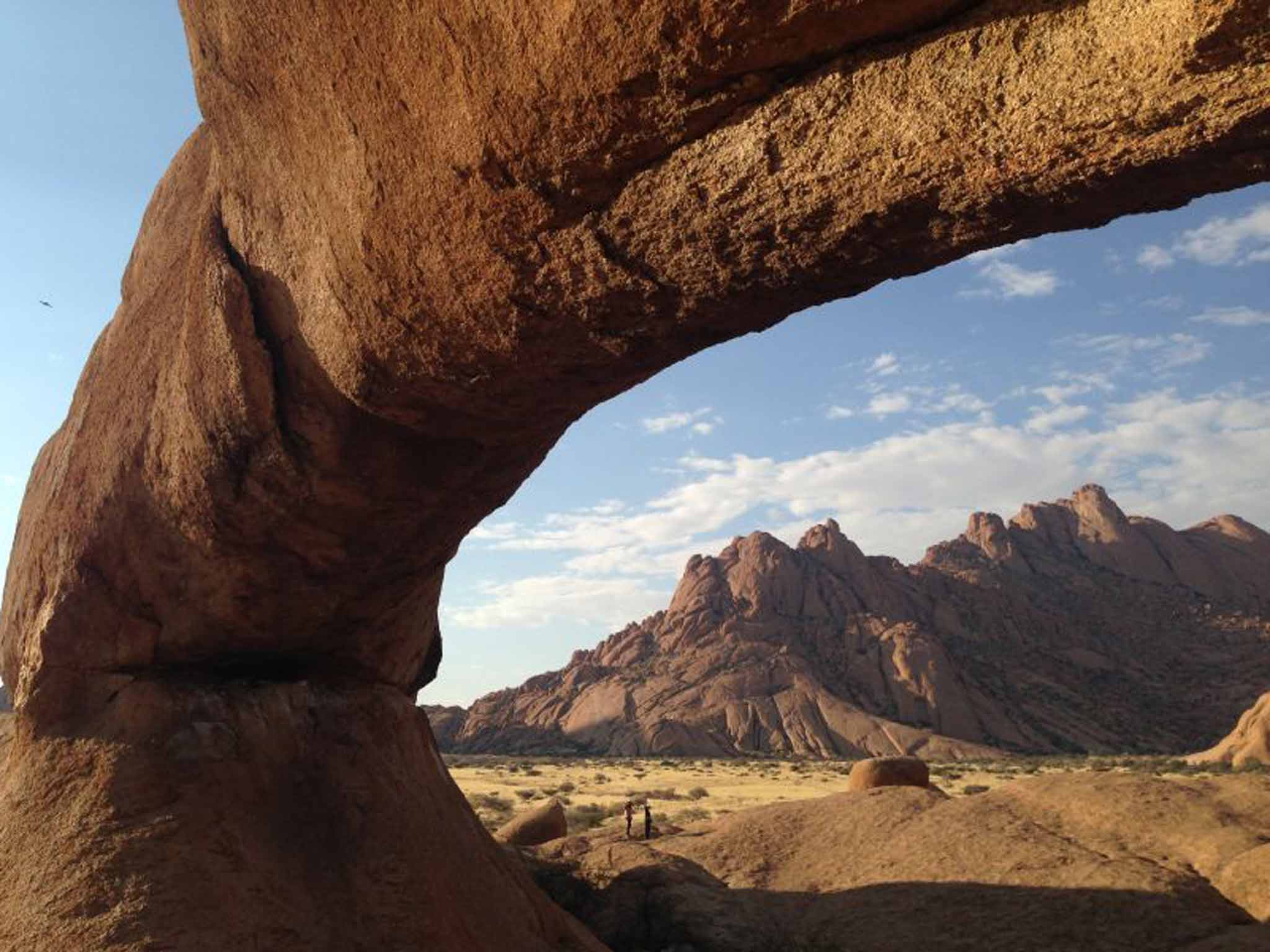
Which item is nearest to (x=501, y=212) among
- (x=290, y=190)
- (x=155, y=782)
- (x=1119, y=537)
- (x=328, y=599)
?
(x=290, y=190)

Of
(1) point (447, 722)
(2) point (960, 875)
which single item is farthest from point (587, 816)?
(1) point (447, 722)

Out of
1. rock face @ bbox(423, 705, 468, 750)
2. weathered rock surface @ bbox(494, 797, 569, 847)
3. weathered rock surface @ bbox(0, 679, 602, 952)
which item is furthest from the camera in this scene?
rock face @ bbox(423, 705, 468, 750)

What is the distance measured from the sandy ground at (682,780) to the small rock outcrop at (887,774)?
5.03 meters

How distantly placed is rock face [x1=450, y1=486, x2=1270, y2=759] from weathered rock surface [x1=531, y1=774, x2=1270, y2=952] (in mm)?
42333

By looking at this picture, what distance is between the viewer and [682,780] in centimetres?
3638

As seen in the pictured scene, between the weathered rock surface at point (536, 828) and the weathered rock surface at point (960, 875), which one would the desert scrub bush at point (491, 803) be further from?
the weathered rock surface at point (960, 875)

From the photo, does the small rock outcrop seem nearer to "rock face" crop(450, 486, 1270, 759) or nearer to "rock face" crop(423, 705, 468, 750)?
"rock face" crop(450, 486, 1270, 759)

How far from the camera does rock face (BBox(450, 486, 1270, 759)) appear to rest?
5741 centimetres

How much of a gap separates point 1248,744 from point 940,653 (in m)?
29.6

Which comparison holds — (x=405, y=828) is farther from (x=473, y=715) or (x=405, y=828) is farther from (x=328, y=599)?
(x=473, y=715)

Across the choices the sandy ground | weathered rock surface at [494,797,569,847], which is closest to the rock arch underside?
weathered rock surface at [494,797,569,847]

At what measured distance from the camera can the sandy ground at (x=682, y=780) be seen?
24.4 m

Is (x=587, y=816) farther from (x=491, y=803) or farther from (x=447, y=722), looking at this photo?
(x=447, y=722)

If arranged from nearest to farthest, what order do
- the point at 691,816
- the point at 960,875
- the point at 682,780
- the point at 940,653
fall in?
the point at 960,875 < the point at 691,816 < the point at 682,780 < the point at 940,653
